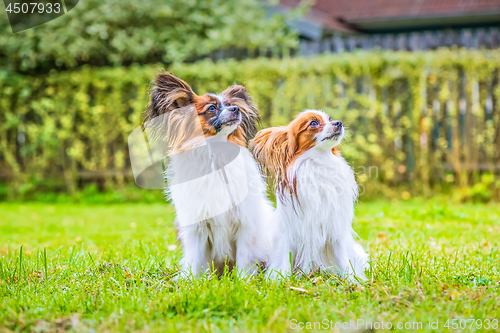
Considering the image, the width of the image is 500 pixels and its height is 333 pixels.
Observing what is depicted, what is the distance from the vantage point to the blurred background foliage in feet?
31.9

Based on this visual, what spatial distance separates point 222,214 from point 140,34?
7.87 meters

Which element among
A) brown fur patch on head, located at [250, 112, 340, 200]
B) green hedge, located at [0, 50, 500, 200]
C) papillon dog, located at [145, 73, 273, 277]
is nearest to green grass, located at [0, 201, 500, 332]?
papillon dog, located at [145, 73, 273, 277]

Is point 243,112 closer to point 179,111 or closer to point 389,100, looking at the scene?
point 179,111

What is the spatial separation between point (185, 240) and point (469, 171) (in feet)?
20.9

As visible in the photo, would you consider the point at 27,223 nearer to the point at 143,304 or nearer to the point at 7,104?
the point at 7,104

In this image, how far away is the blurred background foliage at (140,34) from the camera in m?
9.72

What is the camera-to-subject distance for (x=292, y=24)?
1066cm

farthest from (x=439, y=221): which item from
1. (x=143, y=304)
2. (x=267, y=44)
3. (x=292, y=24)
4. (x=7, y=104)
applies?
(x=7, y=104)

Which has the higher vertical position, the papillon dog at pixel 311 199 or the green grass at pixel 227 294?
the papillon dog at pixel 311 199

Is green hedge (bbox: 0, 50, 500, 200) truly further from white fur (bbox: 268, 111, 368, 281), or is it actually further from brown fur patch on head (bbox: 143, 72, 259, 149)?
brown fur patch on head (bbox: 143, 72, 259, 149)

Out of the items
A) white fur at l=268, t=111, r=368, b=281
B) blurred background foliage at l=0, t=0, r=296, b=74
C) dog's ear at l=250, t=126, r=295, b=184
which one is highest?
blurred background foliage at l=0, t=0, r=296, b=74

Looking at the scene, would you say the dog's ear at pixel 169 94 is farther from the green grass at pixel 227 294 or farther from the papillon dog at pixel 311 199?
the green grass at pixel 227 294

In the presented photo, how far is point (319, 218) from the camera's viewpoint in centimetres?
304

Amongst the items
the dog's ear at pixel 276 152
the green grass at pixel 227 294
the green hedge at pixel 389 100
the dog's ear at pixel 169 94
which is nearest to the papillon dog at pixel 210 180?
the dog's ear at pixel 169 94
